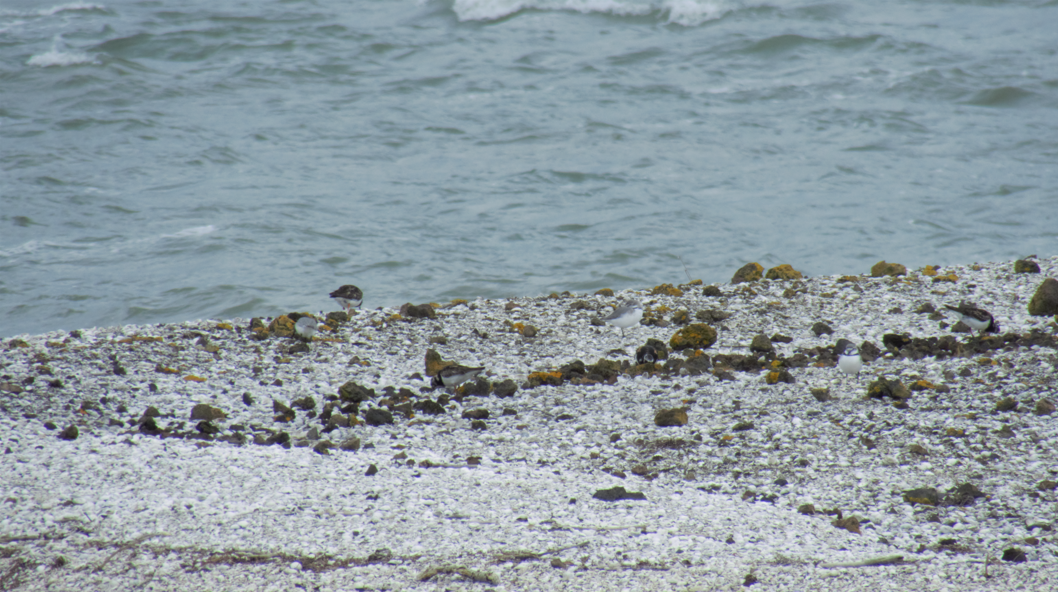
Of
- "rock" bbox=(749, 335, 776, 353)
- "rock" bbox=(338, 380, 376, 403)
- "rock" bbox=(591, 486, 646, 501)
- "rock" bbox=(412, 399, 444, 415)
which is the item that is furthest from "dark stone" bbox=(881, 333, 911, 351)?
"rock" bbox=(338, 380, 376, 403)

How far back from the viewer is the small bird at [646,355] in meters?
4.28

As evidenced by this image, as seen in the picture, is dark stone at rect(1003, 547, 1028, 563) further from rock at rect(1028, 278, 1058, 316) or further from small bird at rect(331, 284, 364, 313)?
small bird at rect(331, 284, 364, 313)

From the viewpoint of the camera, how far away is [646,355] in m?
4.28

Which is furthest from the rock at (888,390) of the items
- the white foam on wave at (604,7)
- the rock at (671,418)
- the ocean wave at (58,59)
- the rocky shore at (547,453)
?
the ocean wave at (58,59)

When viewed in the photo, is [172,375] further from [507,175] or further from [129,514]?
[507,175]

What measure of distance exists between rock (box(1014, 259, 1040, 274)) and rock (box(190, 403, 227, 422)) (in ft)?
16.0

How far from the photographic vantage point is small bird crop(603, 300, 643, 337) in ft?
15.7

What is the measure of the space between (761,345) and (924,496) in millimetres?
1550

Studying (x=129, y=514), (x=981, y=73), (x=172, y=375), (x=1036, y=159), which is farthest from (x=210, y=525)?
(x=981, y=73)

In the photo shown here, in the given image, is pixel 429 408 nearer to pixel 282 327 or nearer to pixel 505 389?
pixel 505 389

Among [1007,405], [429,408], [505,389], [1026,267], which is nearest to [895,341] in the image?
[1007,405]

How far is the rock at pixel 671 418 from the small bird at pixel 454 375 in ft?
3.16

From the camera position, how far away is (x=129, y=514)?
2855 mm

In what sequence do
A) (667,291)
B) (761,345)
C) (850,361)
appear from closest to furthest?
(850,361)
(761,345)
(667,291)
